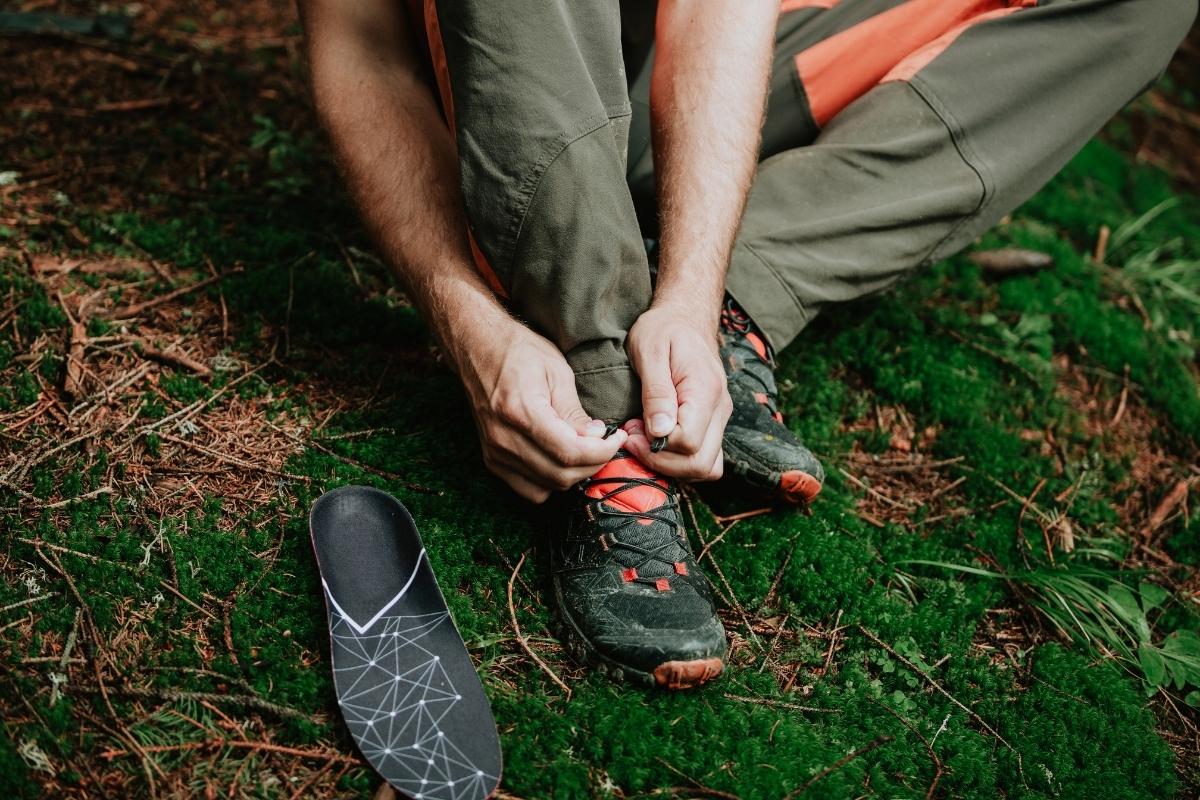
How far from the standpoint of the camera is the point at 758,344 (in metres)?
2.04

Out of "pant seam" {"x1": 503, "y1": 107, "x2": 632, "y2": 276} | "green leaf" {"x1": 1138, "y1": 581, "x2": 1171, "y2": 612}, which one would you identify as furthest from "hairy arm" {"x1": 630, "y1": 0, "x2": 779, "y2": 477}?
"green leaf" {"x1": 1138, "y1": 581, "x2": 1171, "y2": 612}

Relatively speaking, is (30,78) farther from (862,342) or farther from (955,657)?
(955,657)

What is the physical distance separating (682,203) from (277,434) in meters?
1.01

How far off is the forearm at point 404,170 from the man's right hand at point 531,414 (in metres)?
0.06

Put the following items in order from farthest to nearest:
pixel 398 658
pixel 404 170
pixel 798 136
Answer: pixel 798 136, pixel 404 170, pixel 398 658

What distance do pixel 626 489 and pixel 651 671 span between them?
0.35m

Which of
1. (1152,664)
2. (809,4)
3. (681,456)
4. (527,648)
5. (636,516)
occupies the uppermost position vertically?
(809,4)

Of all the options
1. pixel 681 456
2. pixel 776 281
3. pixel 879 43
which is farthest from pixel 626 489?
pixel 879 43

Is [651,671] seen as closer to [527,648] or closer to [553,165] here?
[527,648]

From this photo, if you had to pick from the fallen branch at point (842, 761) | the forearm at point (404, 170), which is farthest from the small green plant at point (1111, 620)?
the forearm at point (404, 170)

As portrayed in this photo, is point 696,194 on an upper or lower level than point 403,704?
upper

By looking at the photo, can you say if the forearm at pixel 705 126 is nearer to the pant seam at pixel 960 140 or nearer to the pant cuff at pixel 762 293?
the pant cuff at pixel 762 293

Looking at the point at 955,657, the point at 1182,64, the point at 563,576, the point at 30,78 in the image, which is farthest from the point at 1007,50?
the point at 1182,64

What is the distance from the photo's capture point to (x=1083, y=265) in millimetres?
2834
